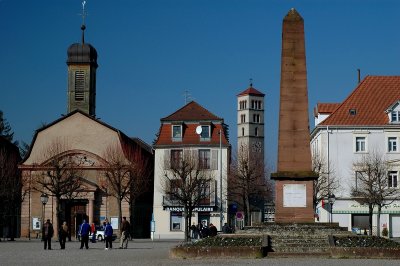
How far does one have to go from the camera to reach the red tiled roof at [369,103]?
74562 millimetres

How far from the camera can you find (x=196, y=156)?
78.9 m

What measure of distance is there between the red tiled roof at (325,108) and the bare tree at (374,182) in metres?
8.65

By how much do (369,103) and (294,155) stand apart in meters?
42.5

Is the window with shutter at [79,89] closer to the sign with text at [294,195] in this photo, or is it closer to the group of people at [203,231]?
the group of people at [203,231]

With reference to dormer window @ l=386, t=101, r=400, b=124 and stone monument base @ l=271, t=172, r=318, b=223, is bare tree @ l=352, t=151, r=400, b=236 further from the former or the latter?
stone monument base @ l=271, t=172, r=318, b=223

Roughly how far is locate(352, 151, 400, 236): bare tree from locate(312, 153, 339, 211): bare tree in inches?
70.1

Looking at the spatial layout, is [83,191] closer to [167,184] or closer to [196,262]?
[167,184]

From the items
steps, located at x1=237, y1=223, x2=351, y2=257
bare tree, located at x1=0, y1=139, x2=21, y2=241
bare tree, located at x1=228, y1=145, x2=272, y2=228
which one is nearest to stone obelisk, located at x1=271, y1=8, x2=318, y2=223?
steps, located at x1=237, y1=223, x2=351, y2=257

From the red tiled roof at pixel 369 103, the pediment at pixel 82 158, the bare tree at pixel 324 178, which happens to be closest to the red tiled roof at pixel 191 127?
the pediment at pixel 82 158

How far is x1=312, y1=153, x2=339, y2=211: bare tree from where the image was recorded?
236 feet

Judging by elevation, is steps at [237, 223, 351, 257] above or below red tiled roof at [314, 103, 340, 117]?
below

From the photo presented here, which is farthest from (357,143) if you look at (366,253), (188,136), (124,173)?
(366,253)

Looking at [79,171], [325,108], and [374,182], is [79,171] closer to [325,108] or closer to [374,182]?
[325,108]

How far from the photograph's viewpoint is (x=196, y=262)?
30344 millimetres
